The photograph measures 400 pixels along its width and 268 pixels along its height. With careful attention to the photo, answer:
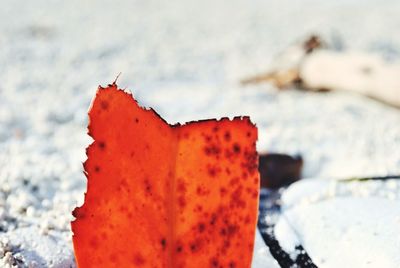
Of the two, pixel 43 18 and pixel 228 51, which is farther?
pixel 43 18

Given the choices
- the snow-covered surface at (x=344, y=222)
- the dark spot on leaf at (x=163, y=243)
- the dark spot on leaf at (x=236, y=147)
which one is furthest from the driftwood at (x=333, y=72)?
the dark spot on leaf at (x=163, y=243)

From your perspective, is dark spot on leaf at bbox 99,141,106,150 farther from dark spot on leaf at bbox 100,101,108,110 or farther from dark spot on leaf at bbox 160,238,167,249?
dark spot on leaf at bbox 160,238,167,249

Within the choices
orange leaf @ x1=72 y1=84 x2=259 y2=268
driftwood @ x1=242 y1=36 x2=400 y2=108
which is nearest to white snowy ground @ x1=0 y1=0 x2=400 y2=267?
driftwood @ x1=242 y1=36 x2=400 y2=108

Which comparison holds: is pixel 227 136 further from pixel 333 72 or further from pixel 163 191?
pixel 333 72

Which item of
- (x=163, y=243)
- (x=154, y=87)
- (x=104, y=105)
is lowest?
(x=163, y=243)

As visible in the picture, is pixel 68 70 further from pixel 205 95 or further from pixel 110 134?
pixel 110 134

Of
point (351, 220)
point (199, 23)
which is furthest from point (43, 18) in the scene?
point (351, 220)

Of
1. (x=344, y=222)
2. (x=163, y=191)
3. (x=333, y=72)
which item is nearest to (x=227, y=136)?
(x=163, y=191)
